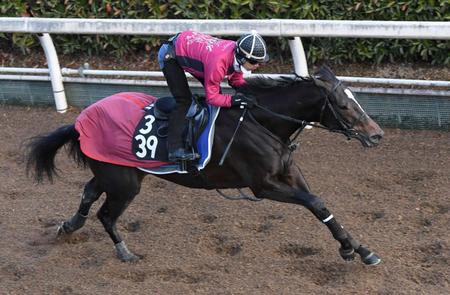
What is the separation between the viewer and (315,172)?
7242 mm

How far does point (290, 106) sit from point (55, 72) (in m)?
3.96

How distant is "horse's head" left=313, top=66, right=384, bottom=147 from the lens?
5.33 metres

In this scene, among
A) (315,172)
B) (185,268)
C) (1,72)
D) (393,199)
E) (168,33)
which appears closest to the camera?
(185,268)

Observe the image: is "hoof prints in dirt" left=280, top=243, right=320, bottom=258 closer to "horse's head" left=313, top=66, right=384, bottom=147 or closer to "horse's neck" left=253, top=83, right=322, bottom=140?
"horse's neck" left=253, top=83, right=322, bottom=140

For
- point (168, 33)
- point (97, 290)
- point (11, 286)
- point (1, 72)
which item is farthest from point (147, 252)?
point (1, 72)

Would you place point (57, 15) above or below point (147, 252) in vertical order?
above

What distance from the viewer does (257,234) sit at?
6270 millimetres

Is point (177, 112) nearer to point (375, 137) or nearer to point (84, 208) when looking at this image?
point (84, 208)

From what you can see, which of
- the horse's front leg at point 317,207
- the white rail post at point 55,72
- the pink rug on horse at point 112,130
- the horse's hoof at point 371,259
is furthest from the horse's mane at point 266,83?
the white rail post at point 55,72

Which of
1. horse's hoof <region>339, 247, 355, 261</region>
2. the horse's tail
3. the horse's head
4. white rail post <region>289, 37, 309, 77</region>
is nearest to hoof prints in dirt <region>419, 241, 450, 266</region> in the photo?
horse's hoof <region>339, 247, 355, 261</region>

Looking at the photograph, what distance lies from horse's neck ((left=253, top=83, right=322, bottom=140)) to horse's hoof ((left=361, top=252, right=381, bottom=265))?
1012 millimetres

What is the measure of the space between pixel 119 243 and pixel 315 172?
6.83 ft

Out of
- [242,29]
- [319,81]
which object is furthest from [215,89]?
[242,29]

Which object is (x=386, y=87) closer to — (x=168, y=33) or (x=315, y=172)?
(x=315, y=172)
